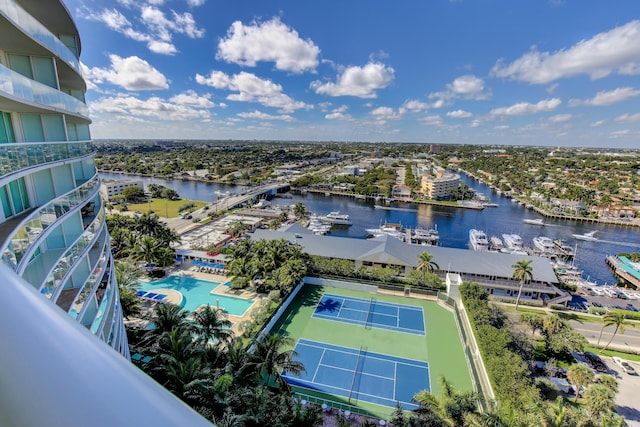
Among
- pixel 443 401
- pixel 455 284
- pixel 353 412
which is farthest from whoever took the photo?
pixel 455 284

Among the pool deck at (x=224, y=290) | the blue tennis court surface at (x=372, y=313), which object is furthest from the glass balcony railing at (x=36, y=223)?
the blue tennis court surface at (x=372, y=313)

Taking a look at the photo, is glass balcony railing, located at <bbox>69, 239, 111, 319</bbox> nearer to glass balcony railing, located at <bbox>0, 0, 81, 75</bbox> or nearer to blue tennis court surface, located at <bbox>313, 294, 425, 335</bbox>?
glass balcony railing, located at <bbox>0, 0, 81, 75</bbox>

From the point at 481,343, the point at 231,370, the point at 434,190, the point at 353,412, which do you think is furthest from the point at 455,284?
the point at 434,190

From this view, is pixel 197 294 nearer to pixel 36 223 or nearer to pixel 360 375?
pixel 360 375

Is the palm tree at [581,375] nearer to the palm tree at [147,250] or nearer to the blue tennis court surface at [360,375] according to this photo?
the blue tennis court surface at [360,375]

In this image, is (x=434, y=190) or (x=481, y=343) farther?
(x=434, y=190)

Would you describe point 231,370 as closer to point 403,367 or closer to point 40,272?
point 40,272
